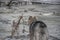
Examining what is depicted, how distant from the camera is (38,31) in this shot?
2154mm

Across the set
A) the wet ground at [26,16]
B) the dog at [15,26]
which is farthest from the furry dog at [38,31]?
the dog at [15,26]

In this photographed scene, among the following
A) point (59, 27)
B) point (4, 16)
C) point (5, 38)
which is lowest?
point (5, 38)

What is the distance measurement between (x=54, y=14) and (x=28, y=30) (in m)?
0.41

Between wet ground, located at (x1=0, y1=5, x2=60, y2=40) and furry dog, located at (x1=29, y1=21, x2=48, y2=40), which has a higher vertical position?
wet ground, located at (x1=0, y1=5, x2=60, y2=40)

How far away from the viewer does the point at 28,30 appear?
2127 millimetres

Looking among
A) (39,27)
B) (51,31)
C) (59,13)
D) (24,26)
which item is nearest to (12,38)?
(24,26)

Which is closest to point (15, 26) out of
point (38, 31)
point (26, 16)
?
point (26, 16)

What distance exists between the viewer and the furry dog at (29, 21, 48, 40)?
83.9 inches

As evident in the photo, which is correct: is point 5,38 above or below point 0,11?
below

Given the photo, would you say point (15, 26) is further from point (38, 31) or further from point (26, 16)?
point (38, 31)

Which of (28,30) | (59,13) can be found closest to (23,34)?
(28,30)

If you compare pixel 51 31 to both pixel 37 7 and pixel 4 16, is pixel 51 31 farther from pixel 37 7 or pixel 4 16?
pixel 4 16

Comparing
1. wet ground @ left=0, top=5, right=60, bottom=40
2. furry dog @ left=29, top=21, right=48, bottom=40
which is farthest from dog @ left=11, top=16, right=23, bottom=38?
furry dog @ left=29, top=21, right=48, bottom=40

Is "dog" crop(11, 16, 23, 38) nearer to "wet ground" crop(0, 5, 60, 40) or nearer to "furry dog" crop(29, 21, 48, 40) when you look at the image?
"wet ground" crop(0, 5, 60, 40)
